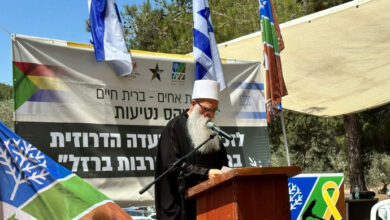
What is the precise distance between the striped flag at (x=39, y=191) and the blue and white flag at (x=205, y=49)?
206 centimetres

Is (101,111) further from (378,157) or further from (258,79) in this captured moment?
(378,157)

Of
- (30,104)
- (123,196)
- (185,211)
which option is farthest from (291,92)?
(185,211)

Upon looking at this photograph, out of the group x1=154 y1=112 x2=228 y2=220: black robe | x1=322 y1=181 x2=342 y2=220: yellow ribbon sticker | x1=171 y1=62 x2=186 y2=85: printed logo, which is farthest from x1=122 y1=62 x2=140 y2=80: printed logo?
x1=322 y1=181 x2=342 y2=220: yellow ribbon sticker

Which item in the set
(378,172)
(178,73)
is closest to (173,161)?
(178,73)

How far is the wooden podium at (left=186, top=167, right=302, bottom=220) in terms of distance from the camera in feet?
9.82

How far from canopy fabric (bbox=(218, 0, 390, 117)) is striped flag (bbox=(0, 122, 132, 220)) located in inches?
180

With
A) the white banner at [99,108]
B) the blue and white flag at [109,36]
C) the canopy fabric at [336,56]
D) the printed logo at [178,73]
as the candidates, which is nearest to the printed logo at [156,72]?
the white banner at [99,108]

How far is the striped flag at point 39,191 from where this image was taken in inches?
163

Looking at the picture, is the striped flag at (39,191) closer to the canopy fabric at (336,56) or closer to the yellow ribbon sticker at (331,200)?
the yellow ribbon sticker at (331,200)

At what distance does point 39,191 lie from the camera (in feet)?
13.9

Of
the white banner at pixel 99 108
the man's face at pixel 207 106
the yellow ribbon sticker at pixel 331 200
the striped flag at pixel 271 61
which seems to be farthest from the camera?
the striped flag at pixel 271 61

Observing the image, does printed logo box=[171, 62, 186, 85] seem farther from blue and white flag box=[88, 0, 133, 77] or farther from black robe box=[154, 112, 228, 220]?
black robe box=[154, 112, 228, 220]

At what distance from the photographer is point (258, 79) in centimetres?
646

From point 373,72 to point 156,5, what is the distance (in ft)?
37.5
